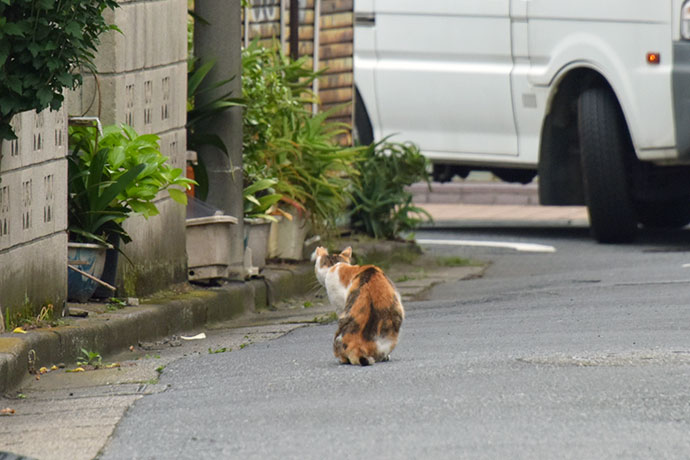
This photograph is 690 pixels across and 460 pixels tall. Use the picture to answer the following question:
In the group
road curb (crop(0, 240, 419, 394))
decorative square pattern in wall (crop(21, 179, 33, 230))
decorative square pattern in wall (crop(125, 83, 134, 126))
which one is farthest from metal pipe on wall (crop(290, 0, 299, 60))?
decorative square pattern in wall (crop(21, 179, 33, 230))

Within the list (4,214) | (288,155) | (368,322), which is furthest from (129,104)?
(368,322)

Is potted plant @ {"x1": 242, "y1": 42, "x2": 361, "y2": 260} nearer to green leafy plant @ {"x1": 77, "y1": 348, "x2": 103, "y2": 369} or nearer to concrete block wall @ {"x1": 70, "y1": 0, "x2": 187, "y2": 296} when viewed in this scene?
concrete block wall @ {"x1": 70, "y1": 0, "x2": 187, "y2": 296}

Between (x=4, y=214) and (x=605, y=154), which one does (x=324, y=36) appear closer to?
(x=605, y=154)

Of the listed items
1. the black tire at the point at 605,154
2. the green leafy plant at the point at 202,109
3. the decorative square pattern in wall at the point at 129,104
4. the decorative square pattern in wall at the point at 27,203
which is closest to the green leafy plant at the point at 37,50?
the decorative square pattern in wall at the point at 27,203

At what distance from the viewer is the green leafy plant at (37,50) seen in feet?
16.4

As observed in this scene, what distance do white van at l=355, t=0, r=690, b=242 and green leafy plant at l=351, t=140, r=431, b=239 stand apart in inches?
31.6

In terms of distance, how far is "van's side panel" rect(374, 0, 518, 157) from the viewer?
444 inches

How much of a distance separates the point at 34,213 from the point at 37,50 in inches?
44.0

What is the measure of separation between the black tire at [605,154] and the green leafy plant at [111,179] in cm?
475

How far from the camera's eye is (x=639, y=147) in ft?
34.1

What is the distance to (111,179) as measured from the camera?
257 inches

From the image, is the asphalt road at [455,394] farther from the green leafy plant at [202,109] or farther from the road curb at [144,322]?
the green leafy plant at [202,109]

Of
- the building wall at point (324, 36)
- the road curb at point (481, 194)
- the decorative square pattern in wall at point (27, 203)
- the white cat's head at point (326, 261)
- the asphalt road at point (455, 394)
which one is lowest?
the asphalt road at point (455, 394)

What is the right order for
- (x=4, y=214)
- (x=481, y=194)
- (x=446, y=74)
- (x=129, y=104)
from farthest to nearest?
(x=481, y=194), (x=446, y=74), (x=129, y=104), (x=4, y=214)
